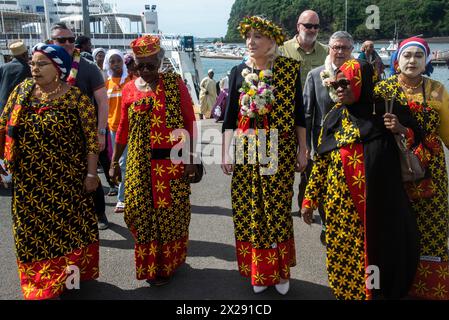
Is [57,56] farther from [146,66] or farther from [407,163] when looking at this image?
[407,163]

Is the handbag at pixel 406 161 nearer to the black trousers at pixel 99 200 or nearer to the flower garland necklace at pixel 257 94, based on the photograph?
the flower garland necklace at pixel 257 94

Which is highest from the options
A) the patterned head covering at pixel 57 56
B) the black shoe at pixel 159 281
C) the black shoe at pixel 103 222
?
the patterned head covering at pixel 57 56

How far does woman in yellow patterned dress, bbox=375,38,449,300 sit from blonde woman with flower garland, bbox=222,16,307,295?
2.41ft

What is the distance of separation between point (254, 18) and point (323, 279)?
2.35m

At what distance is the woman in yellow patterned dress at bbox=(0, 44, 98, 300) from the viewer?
11.2ft

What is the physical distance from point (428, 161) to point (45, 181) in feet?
9.71

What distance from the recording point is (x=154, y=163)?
3.78m

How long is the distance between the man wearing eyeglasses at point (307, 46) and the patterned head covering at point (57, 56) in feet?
9.02

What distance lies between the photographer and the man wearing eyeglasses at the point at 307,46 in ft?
17.0

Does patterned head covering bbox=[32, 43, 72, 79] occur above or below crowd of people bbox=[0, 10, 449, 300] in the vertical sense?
above

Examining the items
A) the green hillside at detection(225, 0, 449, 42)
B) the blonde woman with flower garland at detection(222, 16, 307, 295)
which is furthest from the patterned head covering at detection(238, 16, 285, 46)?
the green hillside at detection(225, 0, 449, 42)

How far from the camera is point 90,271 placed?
3.79 m

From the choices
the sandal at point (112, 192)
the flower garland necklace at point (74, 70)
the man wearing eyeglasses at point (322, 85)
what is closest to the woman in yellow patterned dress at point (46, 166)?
the flower garland necklace at point (74, 70)

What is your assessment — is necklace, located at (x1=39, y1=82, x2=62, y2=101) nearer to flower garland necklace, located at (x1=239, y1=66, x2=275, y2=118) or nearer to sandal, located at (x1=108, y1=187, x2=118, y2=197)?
flower garland necklace, located at (x1=239, y1=66, x2=275, y2=118)
